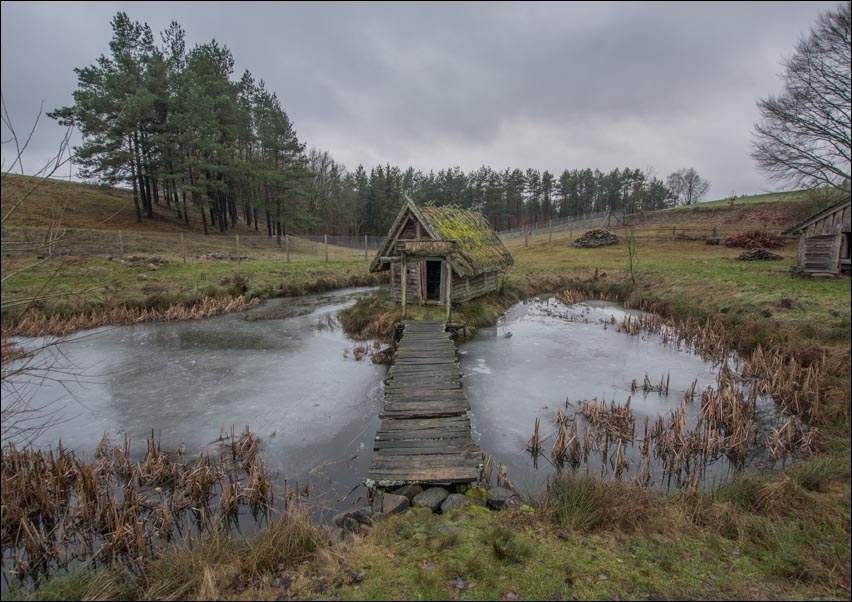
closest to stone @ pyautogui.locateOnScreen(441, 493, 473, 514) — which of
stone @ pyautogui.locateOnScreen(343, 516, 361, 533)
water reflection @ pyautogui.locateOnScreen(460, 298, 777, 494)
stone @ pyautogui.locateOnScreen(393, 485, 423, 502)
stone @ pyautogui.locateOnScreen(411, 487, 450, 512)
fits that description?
stone @ pyautogui.locateOnScreen(411, 487, 450, 512)

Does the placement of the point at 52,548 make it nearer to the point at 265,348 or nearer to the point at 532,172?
the point at 265,348

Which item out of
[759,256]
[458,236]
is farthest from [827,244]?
[458,236]

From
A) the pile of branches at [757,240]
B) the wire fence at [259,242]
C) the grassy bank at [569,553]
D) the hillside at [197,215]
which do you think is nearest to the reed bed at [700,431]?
the grassy bank at [569,553]

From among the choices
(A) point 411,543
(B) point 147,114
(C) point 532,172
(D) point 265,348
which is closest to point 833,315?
(A) point 411,543

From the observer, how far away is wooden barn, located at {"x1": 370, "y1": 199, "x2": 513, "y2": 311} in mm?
17281

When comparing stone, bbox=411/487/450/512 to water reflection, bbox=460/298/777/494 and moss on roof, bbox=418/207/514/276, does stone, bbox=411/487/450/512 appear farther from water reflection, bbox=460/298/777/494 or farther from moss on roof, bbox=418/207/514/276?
moss on roof, bbox=418/207/514/276

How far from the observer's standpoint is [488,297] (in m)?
23.8

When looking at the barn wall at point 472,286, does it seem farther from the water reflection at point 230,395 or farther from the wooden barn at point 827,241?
the wooden barn at point 827,241

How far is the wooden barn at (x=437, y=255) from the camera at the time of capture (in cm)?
1728

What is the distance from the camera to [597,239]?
42.8 metres

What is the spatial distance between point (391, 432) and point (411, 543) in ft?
10.4

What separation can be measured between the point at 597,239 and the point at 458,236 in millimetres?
29081

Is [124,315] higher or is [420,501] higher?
[124,315]

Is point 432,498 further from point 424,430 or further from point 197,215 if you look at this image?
point 197,215
